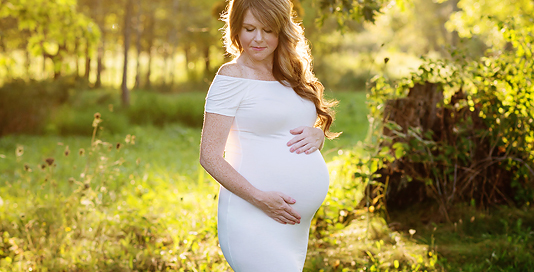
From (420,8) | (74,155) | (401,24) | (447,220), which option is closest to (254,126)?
(447,220)

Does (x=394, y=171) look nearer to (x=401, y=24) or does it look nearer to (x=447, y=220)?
(x=447, y=220)

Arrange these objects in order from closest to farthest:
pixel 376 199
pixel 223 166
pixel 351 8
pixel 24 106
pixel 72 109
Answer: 1. pixel 223 166
2. pixel 351 8
3. pixel 376 199
4. pixel 24 106
5. pixel 72 109

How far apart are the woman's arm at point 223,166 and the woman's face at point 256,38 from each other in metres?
0.32

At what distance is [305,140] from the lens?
6.64 feet

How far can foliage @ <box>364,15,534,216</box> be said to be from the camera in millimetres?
3900

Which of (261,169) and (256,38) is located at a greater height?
(256,38)

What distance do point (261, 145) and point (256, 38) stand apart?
0.46 meters

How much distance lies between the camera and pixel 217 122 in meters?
1.82

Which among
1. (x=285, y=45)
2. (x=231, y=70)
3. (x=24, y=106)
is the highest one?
(x=285, y=45)

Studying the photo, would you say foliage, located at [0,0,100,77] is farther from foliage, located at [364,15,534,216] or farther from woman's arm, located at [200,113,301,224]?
woman's arm, located at [200,113,301,224]

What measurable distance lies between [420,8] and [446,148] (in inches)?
1303

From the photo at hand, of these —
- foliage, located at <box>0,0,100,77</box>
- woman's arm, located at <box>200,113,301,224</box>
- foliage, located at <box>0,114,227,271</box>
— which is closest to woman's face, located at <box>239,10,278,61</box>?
woman's arm, located at <box>200,113,301,224</box>

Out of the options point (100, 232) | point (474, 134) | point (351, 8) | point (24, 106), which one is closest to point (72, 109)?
point (24, 106)

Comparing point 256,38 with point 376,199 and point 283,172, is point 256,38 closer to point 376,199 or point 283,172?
point 283,172
